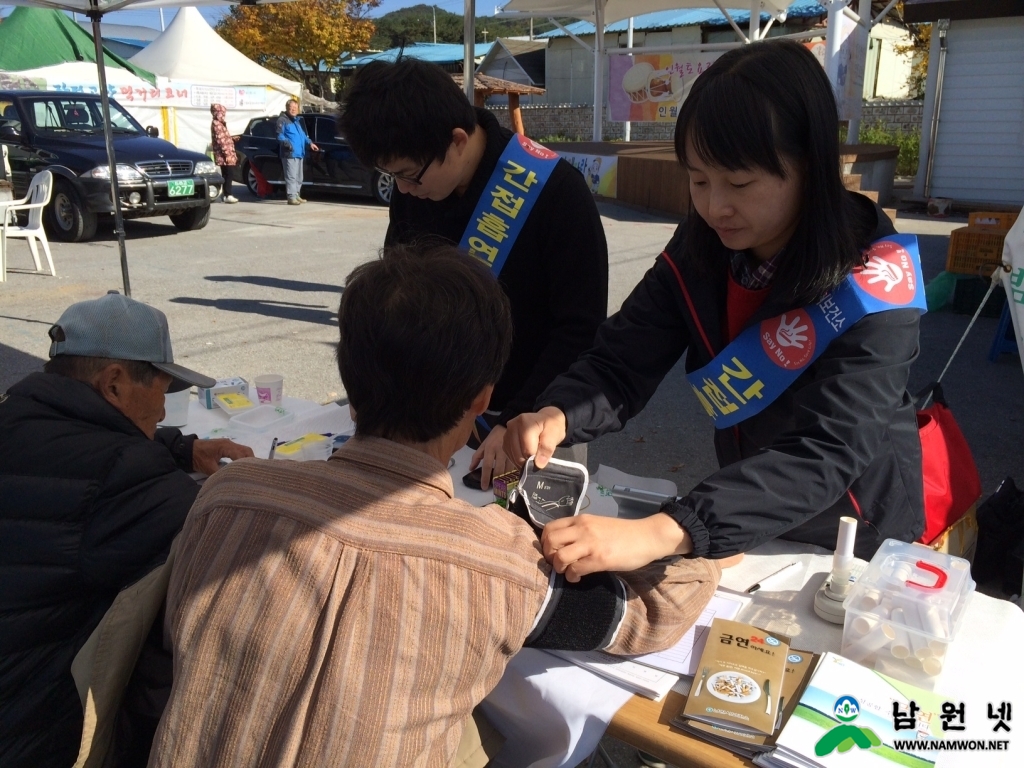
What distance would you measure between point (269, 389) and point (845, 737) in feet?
7.39

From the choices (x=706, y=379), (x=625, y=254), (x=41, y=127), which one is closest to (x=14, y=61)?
(x=41, y=127)

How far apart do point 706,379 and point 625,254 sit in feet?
27.4

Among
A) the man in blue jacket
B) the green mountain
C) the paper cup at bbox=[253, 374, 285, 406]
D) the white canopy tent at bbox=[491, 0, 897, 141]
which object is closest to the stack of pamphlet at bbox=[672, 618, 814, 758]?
the paper cup at bbox=[253, 374, 285, 406]

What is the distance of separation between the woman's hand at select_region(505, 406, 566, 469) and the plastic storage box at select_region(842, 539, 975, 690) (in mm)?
656

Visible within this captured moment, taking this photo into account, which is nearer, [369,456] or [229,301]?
[369,456]

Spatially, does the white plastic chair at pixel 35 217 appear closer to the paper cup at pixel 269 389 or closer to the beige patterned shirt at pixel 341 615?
the paper cup at pixel 269 389

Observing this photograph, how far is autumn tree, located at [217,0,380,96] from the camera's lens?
100 feet

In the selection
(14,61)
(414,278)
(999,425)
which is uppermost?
(14,61)

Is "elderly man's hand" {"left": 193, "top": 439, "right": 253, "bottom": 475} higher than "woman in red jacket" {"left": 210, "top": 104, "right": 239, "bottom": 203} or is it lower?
lower

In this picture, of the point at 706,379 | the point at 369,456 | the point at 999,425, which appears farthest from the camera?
the point at 999,425

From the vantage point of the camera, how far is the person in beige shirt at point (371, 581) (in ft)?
3.80

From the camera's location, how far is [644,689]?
4.75ft

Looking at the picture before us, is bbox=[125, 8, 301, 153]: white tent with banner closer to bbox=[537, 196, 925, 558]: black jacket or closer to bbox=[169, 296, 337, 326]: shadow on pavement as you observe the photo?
bbox=[169, 296, 337, 326]: shadow on pavement

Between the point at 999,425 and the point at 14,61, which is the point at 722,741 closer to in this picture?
the point at 999,425
